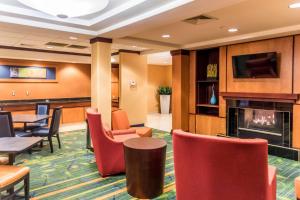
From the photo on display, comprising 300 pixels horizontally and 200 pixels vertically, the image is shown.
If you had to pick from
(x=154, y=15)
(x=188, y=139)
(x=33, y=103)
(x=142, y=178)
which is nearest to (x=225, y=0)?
(x=154, y=15)

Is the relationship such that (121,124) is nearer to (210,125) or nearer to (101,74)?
(101,74)

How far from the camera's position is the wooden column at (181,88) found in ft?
21.3

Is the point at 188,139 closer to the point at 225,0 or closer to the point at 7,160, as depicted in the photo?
the point at 225,0

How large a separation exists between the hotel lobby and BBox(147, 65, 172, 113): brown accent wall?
3369mm

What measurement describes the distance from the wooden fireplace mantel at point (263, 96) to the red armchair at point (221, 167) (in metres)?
3.16

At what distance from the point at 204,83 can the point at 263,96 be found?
1.99 metres

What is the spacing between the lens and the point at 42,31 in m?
4.37

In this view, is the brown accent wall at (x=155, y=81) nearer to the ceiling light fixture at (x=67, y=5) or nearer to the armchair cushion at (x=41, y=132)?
the armchair cushion at (x=41, y=132)

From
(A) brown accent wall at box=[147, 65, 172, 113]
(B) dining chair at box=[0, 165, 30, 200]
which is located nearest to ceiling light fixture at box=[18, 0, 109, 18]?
(B) dining chair at box=[0, 165, 30, 200]

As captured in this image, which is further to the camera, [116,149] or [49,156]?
[49,156]

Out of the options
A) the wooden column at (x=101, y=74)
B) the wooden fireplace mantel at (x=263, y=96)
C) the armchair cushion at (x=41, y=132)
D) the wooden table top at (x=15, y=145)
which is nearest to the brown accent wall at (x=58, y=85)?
the armchair cushion at (x=41, y=132)

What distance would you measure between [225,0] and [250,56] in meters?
2.68

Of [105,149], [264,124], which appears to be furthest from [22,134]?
[264,124]

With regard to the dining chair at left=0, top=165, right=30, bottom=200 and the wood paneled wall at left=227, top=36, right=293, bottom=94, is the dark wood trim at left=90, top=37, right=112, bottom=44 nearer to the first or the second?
the wood paneled wall at left=227, top=36, right=293, bottom=94
